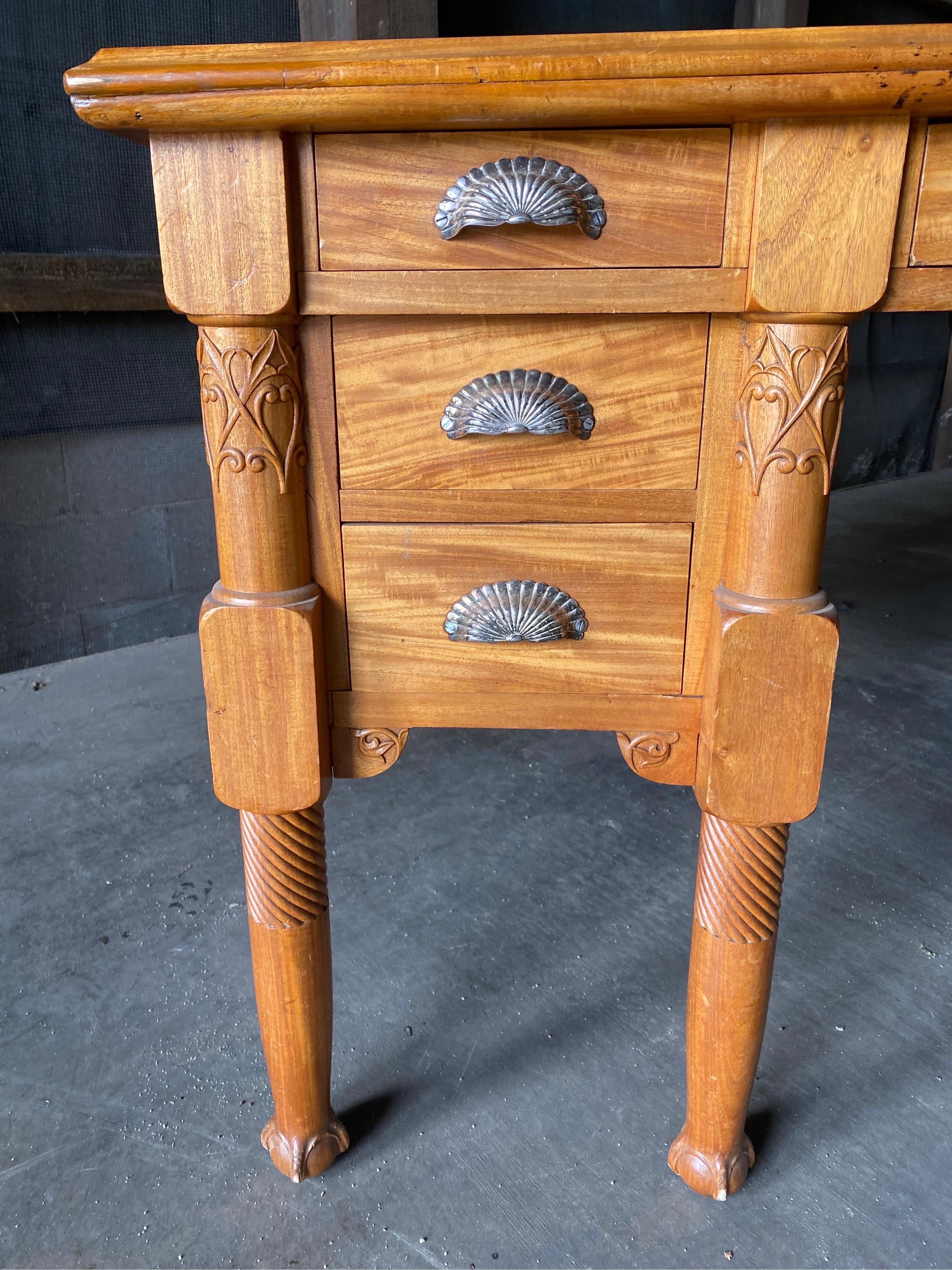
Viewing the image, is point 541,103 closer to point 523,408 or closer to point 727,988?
point 523,408

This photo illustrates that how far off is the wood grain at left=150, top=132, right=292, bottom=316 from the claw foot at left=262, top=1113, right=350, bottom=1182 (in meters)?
0.83

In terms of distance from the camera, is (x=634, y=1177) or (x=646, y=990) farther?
(x=646, y=990)

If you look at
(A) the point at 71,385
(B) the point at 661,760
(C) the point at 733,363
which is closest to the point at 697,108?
(C) the point at 733,363

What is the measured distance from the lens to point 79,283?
7.28 ft

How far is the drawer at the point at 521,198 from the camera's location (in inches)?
28.5

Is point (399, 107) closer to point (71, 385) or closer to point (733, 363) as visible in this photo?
point (733, 363)

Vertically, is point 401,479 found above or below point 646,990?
above

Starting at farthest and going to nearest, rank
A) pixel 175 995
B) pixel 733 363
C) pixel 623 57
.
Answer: pixel 175 995 → pixel 733 363 → pixel 623 57

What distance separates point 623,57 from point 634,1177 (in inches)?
Answer: 40.9

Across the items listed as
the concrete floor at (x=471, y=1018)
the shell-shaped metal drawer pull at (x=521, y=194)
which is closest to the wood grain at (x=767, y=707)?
the shell-shaped metal drawer pull at (x=521, y=194)

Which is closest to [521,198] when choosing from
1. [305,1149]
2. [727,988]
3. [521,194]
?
[521,194]

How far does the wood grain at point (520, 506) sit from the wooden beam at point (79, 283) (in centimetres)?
162

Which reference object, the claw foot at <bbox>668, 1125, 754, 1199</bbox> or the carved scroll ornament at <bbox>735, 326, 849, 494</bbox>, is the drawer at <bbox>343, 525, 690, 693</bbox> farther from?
the claw foot at <bbox>668, 1125, 754, 1199</bbox>

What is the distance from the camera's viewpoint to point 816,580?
2.68ft
